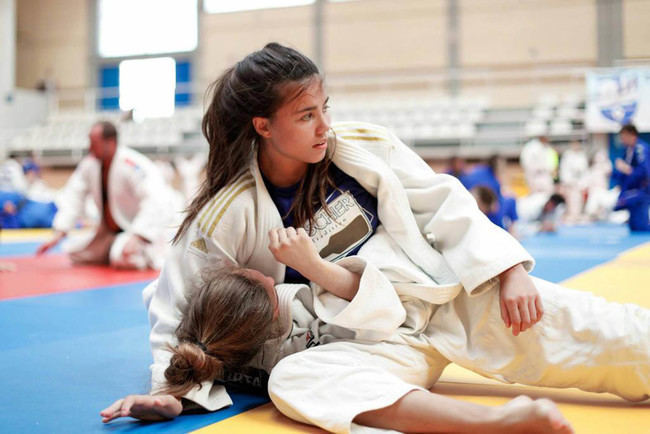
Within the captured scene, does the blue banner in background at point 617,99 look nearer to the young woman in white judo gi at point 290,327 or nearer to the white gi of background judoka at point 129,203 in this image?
the white gi of background judoka at point 129,203

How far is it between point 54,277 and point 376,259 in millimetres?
3594

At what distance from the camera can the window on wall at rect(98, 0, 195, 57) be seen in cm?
1897

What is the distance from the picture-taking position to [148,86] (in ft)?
65.0

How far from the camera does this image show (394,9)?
17.3 metres

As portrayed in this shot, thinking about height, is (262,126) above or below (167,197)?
above

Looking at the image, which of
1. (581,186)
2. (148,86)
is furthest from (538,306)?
(148,86)

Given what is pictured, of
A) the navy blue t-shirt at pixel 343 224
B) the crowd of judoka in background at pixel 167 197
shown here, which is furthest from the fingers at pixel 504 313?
the crowd of judoka in background at pixel 167 197

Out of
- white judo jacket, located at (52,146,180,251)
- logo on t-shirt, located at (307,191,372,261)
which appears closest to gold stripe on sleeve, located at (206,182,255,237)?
logo on t-shirt, located at (307,191,372,261)

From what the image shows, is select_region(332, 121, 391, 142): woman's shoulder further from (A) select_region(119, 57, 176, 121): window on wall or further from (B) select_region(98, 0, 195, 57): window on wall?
(B) select_region(98, 0, 195, 57): window on wall

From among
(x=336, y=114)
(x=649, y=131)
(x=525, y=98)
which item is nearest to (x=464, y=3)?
(x=525, y=98)

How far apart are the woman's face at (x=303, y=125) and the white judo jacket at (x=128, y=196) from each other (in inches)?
133

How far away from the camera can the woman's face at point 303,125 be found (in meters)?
1.88

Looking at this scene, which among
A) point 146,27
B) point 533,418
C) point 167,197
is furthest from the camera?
point 146,27

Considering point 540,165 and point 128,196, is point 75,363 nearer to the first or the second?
point 128,196
